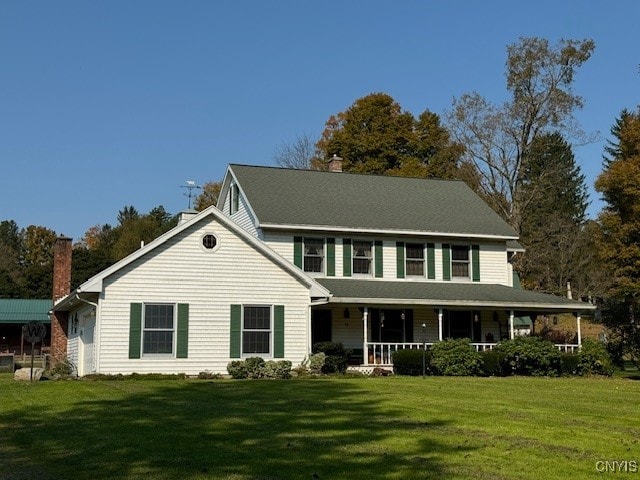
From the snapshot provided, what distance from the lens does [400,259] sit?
31.3 metres

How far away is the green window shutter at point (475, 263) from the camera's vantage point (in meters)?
32.1

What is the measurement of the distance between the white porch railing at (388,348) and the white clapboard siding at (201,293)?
147 inches

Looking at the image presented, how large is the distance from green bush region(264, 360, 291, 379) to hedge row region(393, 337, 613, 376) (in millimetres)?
4124

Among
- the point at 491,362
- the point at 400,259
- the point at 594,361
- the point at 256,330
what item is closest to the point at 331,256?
the point at 400,259

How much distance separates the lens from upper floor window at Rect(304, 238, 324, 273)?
1188 inches

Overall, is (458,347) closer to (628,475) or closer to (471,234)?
(471,234)

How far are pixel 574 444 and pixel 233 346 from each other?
16162 mm

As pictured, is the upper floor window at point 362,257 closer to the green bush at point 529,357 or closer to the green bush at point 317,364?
the green bush at point 317,364

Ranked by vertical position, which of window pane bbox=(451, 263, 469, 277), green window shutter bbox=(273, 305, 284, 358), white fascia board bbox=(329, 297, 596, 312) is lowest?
green window shutter bbox=(273, 305, 284, 358)

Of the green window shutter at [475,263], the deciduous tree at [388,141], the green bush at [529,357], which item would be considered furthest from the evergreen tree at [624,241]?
the deciduous tree at [388,141]

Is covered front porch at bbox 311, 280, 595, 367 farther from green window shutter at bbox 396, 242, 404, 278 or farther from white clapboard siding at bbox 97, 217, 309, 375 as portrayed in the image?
white clapboard siding at bbox 97, 217, 309, 375

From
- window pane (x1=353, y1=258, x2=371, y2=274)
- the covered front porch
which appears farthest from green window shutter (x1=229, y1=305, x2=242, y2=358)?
window pane (x1=353, y1=258, x2=371, y2=274)

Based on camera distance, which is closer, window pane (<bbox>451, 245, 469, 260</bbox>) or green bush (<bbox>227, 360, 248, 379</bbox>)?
green bush (<bbox>227, 360, 248, 379</bbox>)

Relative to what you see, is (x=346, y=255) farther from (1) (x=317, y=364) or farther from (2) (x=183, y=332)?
(2) (x=183, y=332)
